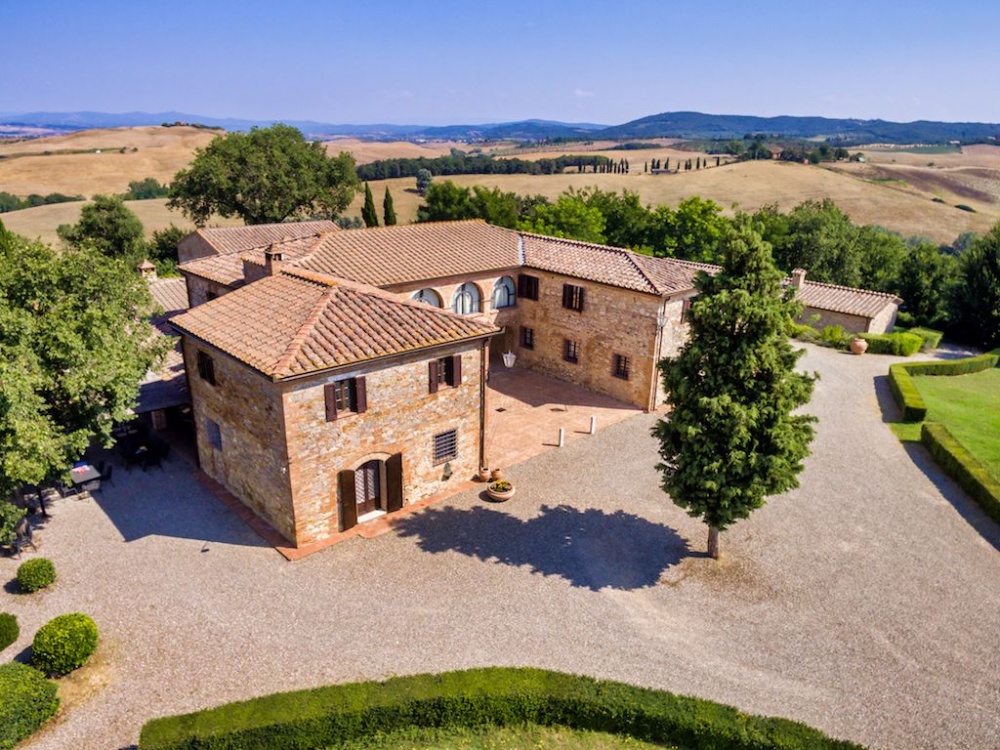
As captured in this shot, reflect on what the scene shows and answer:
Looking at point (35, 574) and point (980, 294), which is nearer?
point (35, 574)

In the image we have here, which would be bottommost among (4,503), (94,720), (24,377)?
(94,720)

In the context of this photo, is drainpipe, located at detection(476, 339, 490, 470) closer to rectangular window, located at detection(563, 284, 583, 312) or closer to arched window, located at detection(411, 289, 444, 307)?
arched window, located at detection(411, 289, 444, 307)

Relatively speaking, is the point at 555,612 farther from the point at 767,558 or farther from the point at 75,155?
the point at 75,155

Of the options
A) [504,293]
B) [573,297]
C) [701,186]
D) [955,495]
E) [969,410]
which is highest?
[701,186]

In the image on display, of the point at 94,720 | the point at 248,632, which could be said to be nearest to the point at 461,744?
the point at 248,632

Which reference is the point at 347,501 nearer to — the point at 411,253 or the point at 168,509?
the point at 168,509

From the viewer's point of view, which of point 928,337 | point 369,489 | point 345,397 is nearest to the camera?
point 345,397

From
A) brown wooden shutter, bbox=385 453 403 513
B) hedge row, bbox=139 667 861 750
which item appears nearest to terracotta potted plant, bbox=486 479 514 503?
brown wooden shutter, bbox=385 453 403 513

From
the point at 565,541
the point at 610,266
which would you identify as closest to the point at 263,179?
the point at 610,266
